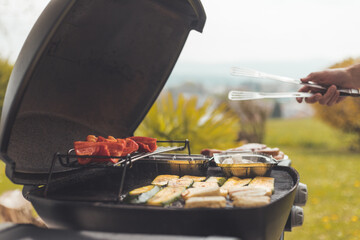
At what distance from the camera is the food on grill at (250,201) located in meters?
1.15

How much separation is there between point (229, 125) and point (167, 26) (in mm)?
2349

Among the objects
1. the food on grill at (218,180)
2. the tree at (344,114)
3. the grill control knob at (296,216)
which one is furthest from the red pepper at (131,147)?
the tree at (344,114)

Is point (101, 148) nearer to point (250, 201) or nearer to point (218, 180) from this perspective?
point (218, 180)

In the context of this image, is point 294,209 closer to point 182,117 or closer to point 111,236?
point 111,236

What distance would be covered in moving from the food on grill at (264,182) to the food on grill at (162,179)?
33 cm

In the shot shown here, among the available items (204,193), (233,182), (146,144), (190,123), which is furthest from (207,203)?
(190,123)

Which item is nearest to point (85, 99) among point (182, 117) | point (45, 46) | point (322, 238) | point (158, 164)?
point (158, 164)

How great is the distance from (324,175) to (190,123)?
425 centimetres

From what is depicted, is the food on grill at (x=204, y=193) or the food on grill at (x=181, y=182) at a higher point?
the food on grill at (x=204, y=193)

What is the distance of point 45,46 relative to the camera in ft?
3.78

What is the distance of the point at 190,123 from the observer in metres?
3.90

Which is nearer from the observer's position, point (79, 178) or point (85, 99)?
point (79, 178)

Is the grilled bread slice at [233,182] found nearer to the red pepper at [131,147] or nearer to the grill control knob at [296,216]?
the grill control knob at [296,216]

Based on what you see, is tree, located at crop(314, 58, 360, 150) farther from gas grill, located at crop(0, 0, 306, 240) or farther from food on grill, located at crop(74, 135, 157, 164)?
food on grill, located at crop(74, 135, 157, 164)
